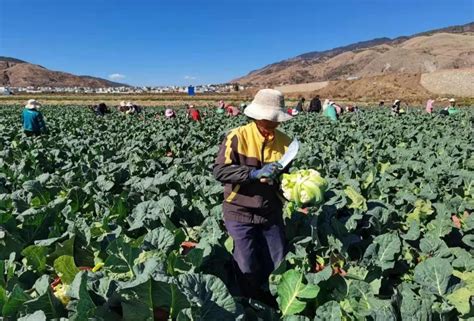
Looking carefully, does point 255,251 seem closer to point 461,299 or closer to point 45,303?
point 461,299

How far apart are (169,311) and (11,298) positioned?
0.82 meters

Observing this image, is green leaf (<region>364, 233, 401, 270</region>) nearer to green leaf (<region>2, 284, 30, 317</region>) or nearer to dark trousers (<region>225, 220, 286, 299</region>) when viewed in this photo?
dark trousers (<region>225, 220, 286, 299</region>)

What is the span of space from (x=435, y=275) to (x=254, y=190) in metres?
1.45

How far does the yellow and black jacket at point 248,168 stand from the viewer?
3711 mm

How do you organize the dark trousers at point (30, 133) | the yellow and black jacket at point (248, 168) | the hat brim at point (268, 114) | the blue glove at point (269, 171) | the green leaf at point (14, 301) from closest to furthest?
the green leaf at point (14, 301) → the blue glove at point (269, 171) → the hat brim at point (268, 114) → the yellow and black jacket at point (248, 168) → the dark trousers at point (30, 133)

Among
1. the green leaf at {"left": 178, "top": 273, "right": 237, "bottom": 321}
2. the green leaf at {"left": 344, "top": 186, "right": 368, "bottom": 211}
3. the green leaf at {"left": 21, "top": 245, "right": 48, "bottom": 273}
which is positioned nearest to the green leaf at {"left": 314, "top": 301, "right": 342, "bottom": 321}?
the green leaf at {"left": 178, "top": 273, "right": 237, "bottom": 321}

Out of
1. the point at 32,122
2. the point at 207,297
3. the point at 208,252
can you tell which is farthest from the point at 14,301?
the point at 32,122

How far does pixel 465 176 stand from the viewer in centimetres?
621

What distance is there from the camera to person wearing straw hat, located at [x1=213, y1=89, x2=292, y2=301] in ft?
12.0

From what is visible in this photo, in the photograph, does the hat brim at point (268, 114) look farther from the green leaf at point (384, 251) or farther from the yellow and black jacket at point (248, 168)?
Result: the green leaf at point (384, 251)

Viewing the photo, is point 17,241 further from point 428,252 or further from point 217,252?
point 428,252

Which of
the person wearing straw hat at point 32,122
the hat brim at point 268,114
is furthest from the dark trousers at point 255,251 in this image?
the person wearing straw hat at point 32,122

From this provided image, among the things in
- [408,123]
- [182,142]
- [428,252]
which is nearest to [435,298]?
[428,252]

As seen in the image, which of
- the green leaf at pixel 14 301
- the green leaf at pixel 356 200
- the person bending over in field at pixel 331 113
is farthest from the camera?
the person bending over in field at pixel 331 113
